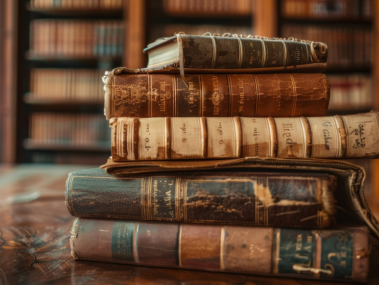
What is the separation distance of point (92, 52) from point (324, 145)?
187 cm

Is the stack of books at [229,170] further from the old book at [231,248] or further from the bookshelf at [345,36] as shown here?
the bookshelf at [345,36]

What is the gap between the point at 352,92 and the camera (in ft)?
6.85

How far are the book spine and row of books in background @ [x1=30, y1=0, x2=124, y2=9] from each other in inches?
66.4

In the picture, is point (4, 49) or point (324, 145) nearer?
point (324, 145)

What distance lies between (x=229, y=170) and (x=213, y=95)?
154mm

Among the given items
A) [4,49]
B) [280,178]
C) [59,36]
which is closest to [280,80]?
[280,178]

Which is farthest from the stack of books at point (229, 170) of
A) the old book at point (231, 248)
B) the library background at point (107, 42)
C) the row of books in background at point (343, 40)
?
the row of books in background at point (343, 40)

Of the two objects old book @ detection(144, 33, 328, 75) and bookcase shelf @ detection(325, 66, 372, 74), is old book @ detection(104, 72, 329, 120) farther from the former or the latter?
bookcase shelf @ detection(325, 66, 372, 74)

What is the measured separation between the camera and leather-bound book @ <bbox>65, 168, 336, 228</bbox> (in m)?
0.49

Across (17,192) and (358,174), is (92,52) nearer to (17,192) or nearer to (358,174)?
(17,192)

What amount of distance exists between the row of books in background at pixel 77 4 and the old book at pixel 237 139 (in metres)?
1.76

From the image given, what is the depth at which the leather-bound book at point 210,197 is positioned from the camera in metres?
0.49

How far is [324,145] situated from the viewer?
56 cm

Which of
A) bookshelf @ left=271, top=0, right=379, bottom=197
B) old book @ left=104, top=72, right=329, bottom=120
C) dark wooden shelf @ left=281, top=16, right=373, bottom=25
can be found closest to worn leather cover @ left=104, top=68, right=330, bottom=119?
old book @ left=104, top=72, right=329, bottom=120
